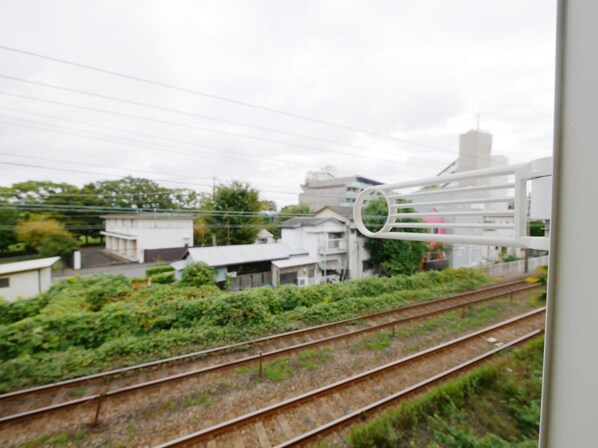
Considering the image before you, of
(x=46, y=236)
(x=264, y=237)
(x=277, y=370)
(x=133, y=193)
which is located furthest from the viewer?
(x=133, y=193)

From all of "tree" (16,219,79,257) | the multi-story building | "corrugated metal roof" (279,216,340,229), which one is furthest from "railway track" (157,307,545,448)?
the multi-story building

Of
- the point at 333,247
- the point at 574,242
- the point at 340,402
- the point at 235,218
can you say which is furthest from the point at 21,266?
the point at 574,242

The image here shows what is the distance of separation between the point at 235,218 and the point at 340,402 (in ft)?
25.5

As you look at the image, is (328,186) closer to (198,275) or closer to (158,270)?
(158,270)

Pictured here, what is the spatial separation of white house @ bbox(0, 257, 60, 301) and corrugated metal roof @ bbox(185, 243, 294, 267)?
3.61m

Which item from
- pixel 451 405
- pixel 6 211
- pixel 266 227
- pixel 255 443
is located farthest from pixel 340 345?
pixel 6 211

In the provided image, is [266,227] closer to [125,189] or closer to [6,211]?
[6,211]

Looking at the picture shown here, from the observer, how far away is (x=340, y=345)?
4180 mm

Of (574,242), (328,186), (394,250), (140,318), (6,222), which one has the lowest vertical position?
(140,318)

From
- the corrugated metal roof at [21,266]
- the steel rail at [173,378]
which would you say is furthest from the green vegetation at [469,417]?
the corrugated metal roof at [21,266]

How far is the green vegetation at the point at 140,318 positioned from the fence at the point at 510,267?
4225 millimetres

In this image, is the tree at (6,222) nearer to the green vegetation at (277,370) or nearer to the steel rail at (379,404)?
the green vegetation at (277,370)

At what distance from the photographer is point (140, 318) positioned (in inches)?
182

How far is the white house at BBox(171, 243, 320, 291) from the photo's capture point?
7.66 meters
